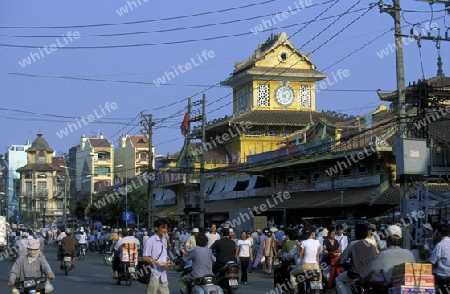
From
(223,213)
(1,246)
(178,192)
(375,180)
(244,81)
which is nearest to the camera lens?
(375,180)

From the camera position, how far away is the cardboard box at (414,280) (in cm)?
1026

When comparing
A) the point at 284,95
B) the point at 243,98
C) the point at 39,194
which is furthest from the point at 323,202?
the point at 39,194

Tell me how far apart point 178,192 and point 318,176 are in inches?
1052

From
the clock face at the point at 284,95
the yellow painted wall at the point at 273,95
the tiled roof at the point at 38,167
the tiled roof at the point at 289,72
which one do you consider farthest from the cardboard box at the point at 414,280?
the tiled roof at the point at 38,167

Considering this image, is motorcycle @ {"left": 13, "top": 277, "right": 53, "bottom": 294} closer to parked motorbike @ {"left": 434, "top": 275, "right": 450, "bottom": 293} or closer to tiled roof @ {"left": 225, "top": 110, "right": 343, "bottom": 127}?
parked motorbike @ {"left": 434, "top": 275, "right": 450, "bottom": 293}

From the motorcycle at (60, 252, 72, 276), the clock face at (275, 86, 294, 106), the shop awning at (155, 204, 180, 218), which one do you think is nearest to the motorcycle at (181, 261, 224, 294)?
the motorcycle at (60, 252, 72, 276)

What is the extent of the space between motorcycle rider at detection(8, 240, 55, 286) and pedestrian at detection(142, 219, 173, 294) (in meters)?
1.87

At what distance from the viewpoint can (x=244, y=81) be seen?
6412 cm

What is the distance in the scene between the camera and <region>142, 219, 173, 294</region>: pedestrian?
43.2 ft

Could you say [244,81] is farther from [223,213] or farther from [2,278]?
[2,278]

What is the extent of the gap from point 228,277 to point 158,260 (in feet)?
10.7

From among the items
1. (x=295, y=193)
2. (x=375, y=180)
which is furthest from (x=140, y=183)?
(x=375, y=180)

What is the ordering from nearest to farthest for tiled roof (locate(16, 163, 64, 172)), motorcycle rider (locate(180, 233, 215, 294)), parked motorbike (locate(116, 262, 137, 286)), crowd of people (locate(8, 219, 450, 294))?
crowd of people (locate(8, 219, 450, 294)), motorcycle rider (locate(180, 233, 215, 294)), parked motorbike (locate(116, 262, 137, 286)), tiled roof (locate(16, 163, 64, 172))

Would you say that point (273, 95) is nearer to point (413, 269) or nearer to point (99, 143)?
point (413, 269)
